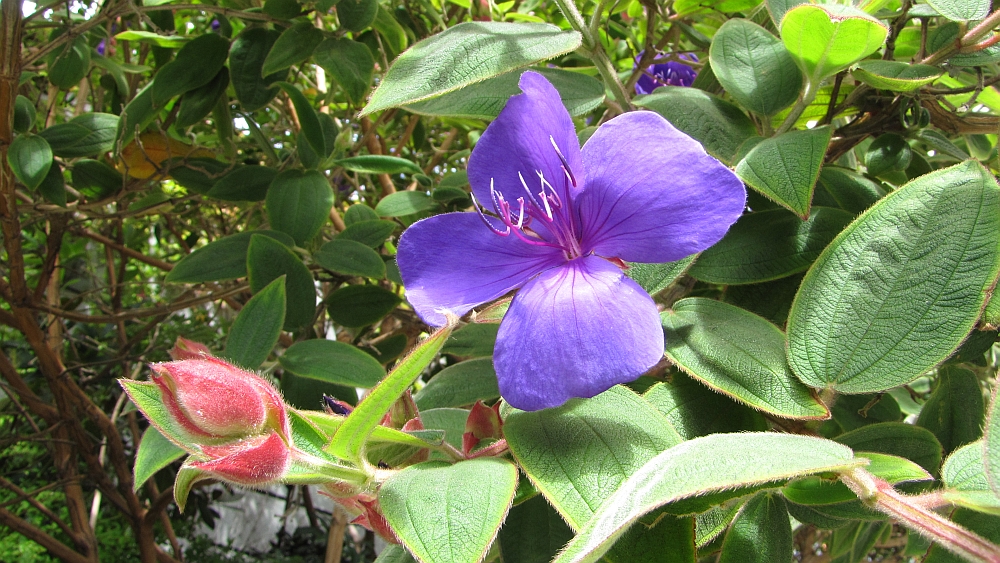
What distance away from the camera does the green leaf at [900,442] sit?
1.27 ft

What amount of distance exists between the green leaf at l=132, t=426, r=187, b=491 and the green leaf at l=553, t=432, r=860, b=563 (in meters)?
0.30

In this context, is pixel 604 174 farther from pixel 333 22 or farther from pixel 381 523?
pixel 333 22

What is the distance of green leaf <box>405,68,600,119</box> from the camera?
0.45 meters

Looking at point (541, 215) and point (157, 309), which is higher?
point (541, 215)

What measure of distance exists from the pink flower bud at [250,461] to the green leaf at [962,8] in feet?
1.38

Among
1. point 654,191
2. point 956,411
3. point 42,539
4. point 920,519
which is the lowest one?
point 42,539

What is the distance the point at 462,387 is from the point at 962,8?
38 centimetres

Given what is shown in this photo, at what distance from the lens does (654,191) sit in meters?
0.34

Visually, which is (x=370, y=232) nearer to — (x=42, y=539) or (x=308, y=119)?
(x=308, y=119)

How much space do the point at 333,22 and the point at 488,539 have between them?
984 mm

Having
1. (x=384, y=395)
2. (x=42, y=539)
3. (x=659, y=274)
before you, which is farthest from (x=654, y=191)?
(x=42, y=539)

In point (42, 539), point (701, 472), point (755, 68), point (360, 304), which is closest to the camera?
point (701, 472)

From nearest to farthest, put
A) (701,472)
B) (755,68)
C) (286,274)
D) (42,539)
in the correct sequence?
(701,472)
(755,68)
(286,274)
(42,539)

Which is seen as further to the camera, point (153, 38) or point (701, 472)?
point (153, 38)
